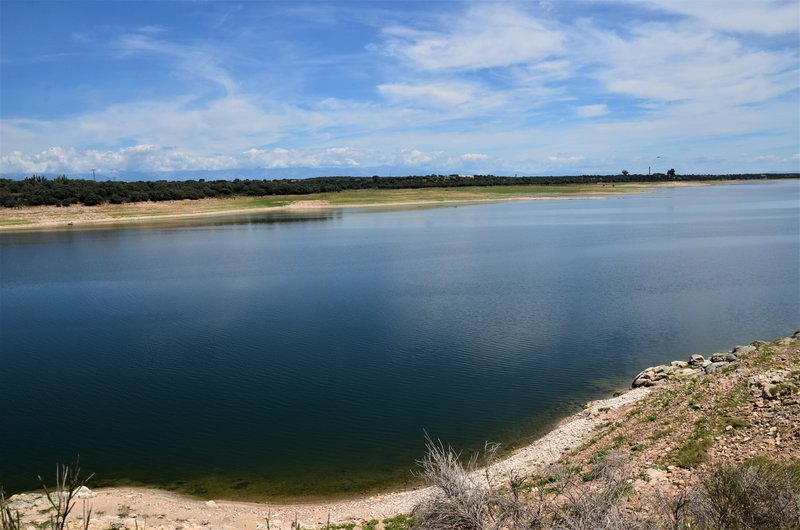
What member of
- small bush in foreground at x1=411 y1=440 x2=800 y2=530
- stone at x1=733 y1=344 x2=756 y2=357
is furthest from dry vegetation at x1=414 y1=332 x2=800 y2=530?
stone at x1=733 y1=344 x2=756 y2=357

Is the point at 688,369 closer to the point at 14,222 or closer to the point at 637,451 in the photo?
the point at 637,451

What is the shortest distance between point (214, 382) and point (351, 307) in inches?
337

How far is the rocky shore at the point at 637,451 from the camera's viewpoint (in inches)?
332

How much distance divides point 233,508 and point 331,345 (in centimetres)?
895

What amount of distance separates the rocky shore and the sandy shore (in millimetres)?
16

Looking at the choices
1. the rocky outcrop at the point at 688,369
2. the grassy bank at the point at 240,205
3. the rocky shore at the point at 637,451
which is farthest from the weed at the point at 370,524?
the grassy bank at the point at 240,205

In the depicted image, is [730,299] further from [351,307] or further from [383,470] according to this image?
[383,470]

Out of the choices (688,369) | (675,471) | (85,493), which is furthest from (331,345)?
(675,471)

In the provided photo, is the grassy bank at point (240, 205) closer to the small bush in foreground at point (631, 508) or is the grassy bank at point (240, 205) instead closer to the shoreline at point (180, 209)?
the shoreline at point (180, 209)

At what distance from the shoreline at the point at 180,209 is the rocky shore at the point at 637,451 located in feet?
197

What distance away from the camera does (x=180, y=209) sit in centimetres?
7656

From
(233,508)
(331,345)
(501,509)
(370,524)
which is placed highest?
(501,509)

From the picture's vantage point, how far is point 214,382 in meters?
15.4

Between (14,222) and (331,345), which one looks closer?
(331,345)
